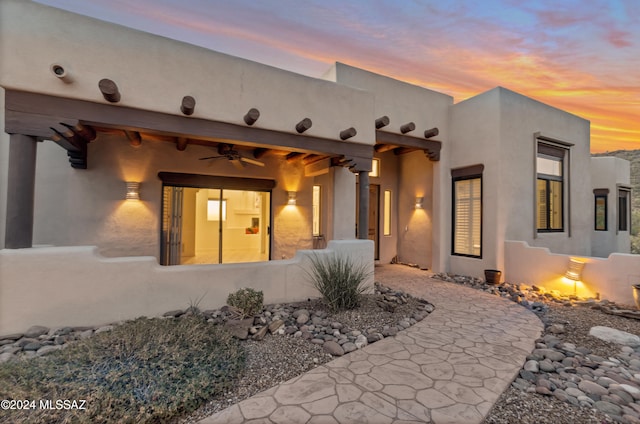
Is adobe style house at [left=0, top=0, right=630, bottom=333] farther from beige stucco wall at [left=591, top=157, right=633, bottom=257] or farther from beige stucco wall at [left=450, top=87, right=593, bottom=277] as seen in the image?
beige stucco wall at [left=591, top=157, right=633, bottom=257]

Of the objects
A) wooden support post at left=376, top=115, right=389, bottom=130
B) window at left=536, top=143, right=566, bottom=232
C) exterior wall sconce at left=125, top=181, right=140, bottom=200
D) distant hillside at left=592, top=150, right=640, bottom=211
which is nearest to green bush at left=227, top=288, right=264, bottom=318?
exterior wall sconce at left=125, top=181, right=140, bottom=200

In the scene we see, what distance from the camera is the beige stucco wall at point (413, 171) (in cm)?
729

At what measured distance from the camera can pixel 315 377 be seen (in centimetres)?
274

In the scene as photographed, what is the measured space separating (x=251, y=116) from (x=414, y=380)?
4307 millimetres

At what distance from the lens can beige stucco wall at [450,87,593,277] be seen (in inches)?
275

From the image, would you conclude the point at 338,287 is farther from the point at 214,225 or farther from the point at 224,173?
the point at 224,173

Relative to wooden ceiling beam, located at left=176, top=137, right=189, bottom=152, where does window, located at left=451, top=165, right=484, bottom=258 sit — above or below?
below

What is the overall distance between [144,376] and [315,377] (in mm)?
1467

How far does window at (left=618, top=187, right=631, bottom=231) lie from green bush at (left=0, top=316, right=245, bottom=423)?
53.6ft

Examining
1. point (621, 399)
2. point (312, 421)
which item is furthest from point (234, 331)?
point (621, 399)

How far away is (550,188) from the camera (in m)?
8.02

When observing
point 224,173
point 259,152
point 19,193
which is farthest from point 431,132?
point 19,193

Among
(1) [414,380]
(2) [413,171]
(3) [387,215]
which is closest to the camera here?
(1) [414,380]

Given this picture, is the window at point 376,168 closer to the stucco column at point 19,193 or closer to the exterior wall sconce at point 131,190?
the exterior wall sconce at point 131,190
